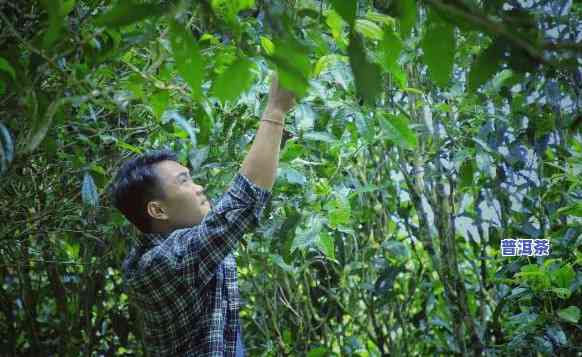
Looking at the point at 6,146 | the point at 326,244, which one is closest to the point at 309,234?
the point at 326,244

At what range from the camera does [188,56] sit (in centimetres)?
73

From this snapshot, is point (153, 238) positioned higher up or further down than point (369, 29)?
further down

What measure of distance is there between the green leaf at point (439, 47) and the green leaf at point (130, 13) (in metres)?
0.22

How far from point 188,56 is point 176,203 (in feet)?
2.84

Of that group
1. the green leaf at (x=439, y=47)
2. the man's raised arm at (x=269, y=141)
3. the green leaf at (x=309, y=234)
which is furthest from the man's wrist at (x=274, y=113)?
the green leaf at (x=439, y=47)

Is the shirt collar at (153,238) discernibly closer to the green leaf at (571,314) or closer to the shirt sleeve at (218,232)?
the shirt sleeve at (218,232)

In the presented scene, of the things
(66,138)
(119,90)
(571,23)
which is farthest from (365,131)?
(571,23)

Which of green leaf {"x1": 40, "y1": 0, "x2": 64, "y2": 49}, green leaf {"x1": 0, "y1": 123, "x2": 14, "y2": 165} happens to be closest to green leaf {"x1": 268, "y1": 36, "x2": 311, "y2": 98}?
green leaf {"x1": 40, "y1": 0, "x2": 64, "y2": 49}

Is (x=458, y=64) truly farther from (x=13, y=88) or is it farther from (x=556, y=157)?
(x=13, y=88)

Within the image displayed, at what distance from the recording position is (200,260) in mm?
1371

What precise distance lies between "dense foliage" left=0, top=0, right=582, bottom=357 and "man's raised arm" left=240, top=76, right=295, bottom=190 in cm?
8

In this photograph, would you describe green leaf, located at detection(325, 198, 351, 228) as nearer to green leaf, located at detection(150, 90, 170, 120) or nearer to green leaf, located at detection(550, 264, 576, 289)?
green leaf, located at detection(150, 90, 170, 120)

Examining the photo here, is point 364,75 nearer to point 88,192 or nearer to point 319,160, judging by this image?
point 88,192

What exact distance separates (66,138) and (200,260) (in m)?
0.42
